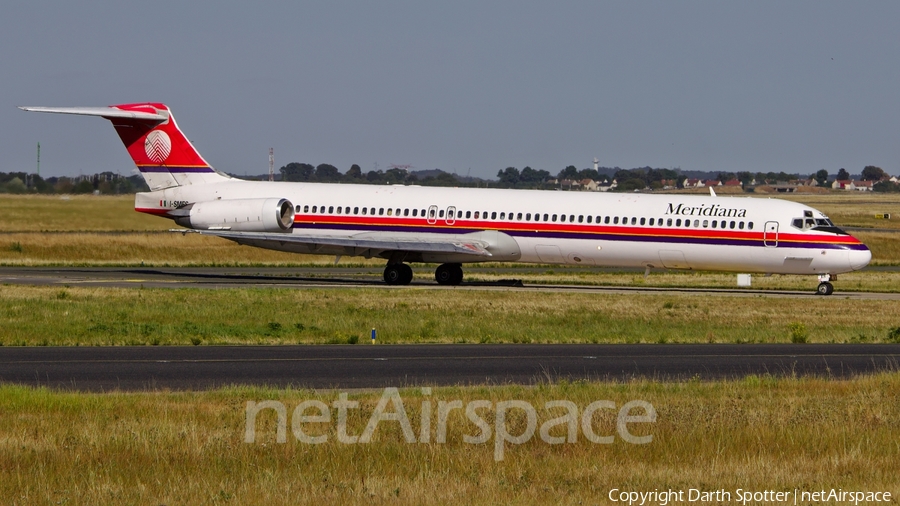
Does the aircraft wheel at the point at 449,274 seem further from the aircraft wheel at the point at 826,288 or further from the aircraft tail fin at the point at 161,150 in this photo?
the aircraft wheel at the point at 826,288

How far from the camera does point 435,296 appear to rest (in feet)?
110

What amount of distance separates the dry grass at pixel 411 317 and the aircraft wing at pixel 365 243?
189 centimetres

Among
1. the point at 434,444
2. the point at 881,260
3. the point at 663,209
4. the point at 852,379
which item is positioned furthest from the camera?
the point at 881,260

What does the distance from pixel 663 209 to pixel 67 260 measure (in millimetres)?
26992

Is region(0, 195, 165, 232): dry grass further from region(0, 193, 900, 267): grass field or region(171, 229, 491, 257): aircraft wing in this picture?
region(171, 229, 491, 257): aircraft wing

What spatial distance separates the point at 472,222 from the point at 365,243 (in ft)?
11.5

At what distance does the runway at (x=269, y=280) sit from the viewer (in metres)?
37.4

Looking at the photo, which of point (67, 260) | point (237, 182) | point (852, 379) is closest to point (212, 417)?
point (852, 379)

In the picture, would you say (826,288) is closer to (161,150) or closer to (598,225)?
(598,225)

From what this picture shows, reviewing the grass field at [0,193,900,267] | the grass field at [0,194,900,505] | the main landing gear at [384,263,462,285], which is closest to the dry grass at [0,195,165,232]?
the grass field at [0,193,900,267]

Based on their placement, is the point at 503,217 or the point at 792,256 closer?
the point at 792,256

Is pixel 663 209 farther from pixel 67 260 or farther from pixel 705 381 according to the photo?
pixel 67 260

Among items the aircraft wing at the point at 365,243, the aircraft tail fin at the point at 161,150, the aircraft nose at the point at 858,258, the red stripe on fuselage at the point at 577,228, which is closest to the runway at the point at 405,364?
the aircraft nose at the point at 858,258

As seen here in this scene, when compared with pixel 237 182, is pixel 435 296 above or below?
below
